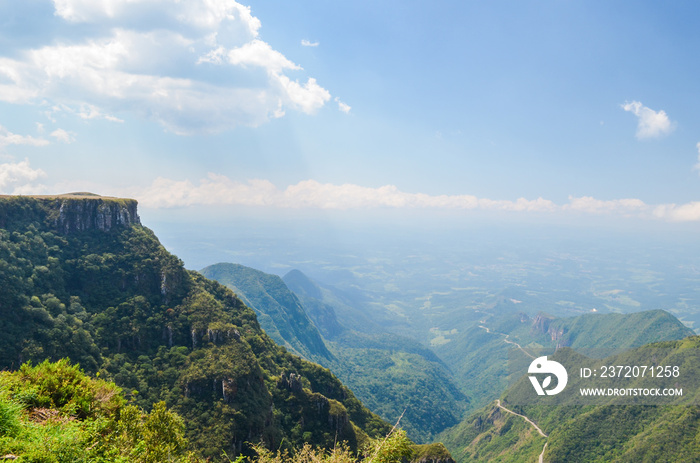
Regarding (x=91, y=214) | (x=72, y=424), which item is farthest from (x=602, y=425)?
(x=91, y=214)

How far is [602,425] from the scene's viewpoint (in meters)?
96.9

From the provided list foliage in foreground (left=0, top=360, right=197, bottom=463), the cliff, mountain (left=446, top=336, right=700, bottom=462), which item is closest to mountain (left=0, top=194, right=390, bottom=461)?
the cliff

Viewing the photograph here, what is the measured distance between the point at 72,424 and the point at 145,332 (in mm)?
47449

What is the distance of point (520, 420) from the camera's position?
135m

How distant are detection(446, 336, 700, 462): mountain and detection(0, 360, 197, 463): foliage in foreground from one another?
10725 centimetres

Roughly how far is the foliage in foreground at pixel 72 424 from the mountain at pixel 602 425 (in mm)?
107248

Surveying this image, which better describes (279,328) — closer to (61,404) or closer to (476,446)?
(476,446)

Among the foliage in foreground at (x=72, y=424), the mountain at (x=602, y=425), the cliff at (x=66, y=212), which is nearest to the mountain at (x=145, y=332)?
the cliff at (x=66, y=212)

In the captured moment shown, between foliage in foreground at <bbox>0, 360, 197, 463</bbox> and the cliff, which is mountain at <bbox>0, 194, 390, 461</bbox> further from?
foliage in foreground at <bbox>0, 360, 197, 463</bbox>

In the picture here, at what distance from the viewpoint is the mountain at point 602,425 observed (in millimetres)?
78875

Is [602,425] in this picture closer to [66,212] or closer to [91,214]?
[91,214]

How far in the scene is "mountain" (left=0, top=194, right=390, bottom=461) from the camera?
46406mm

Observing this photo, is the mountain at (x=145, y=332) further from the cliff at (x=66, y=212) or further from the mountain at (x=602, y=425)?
A: the mountain at (x=602, y=425)

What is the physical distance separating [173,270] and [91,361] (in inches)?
914
